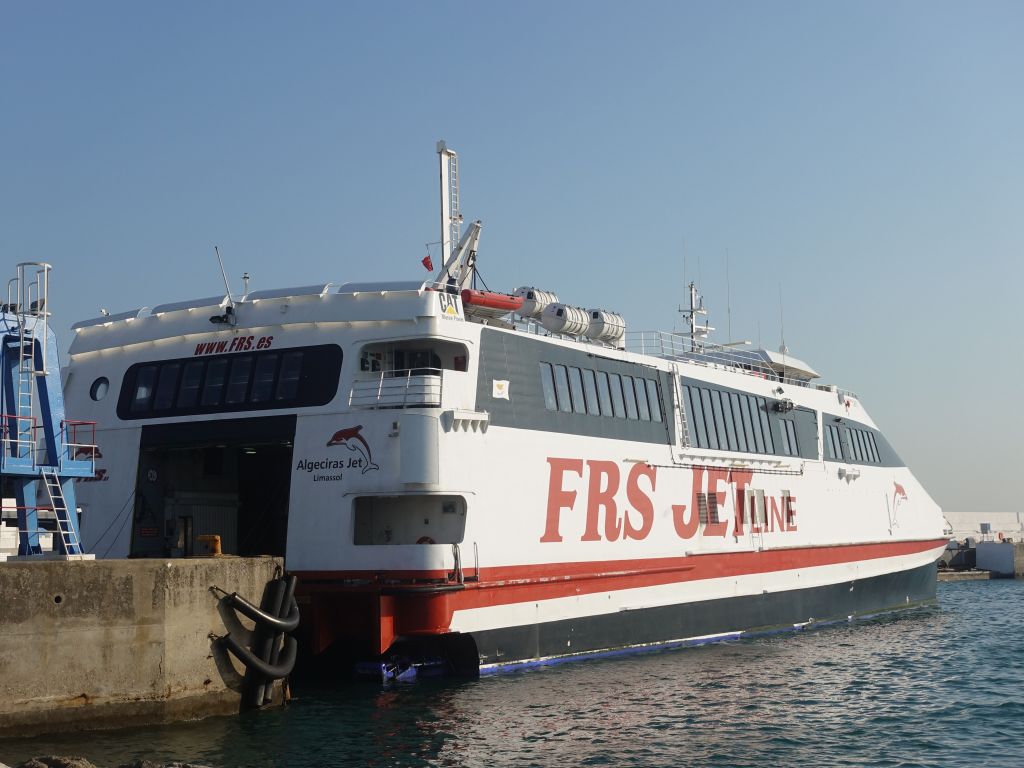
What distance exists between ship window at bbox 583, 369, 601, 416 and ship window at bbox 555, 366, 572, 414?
0.66 metres

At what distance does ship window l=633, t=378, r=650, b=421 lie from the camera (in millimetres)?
23828

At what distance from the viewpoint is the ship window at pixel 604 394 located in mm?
22656

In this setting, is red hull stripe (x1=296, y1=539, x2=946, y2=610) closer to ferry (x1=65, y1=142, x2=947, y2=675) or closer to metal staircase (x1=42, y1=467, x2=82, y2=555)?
ferry (x1=65, y1=142, x2=947, y2=675)

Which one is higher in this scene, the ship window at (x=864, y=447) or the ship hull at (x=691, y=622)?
the ship window at (x=864, y=447)

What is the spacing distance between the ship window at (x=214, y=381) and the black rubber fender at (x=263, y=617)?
530cm

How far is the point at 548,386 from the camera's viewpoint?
2123cm

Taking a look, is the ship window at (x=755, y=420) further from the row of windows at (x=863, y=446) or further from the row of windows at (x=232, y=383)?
the row of windows at (x=232, y=383)

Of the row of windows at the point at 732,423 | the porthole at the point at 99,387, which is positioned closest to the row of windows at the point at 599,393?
the row of windows at the point at 732,423

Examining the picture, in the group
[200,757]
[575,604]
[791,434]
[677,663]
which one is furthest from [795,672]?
[200,757]

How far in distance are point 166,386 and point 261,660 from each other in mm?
6979

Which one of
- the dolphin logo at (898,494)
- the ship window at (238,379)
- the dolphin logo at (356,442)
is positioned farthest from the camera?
the dolphin logo at (898,494)

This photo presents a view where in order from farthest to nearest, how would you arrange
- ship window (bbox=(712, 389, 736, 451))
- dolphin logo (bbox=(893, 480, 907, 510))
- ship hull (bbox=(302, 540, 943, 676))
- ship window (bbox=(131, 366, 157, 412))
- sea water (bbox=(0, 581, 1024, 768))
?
dolphin logo (bbox=(893, 480, 907, 510)), ship window (bbox=(712, 389, 736, 451)), ship window (bbox=(131, 366, 157, 412)), ship hull (bbox=(302, 540, 943, 676)), sea water (bbox=(0, 581, 1024, 768))

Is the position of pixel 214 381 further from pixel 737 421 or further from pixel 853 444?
pixel 853 444

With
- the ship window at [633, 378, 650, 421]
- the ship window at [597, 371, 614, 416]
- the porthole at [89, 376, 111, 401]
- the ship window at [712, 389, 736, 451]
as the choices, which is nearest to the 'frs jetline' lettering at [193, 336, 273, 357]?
the porthole at [89, 376, 111, 401]
